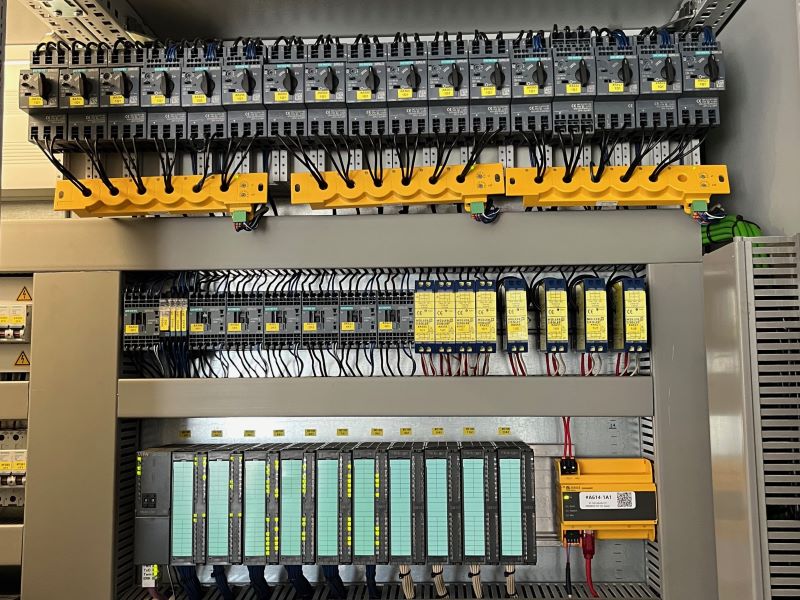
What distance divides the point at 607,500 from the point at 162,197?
1.71m

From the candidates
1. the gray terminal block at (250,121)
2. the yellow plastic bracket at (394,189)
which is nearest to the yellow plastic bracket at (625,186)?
the yellow plastic bracket at (394,189)

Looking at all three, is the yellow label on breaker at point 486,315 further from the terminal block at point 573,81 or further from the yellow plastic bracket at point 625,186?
the terminal block at point 573,81

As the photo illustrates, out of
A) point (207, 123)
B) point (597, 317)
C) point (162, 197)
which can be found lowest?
point (597, 317)

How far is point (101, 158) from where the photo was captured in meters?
2.02

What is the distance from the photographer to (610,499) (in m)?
1.86

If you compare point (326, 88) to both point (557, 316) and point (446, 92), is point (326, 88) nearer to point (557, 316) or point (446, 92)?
point (446, 92)

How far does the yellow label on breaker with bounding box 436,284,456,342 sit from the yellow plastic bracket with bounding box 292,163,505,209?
304mm

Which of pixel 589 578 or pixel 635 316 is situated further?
pixel 589 578

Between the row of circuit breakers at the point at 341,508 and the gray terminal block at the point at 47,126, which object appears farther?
the gray terminal block at the point at 47,126

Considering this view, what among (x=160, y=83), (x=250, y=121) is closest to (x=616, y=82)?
(x=250, y=121)

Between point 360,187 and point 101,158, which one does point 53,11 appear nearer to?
point 101,158

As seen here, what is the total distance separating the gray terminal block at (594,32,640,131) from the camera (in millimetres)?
1810

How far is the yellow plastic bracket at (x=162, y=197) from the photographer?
6.03 ft

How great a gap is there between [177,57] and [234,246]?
0.64 m
